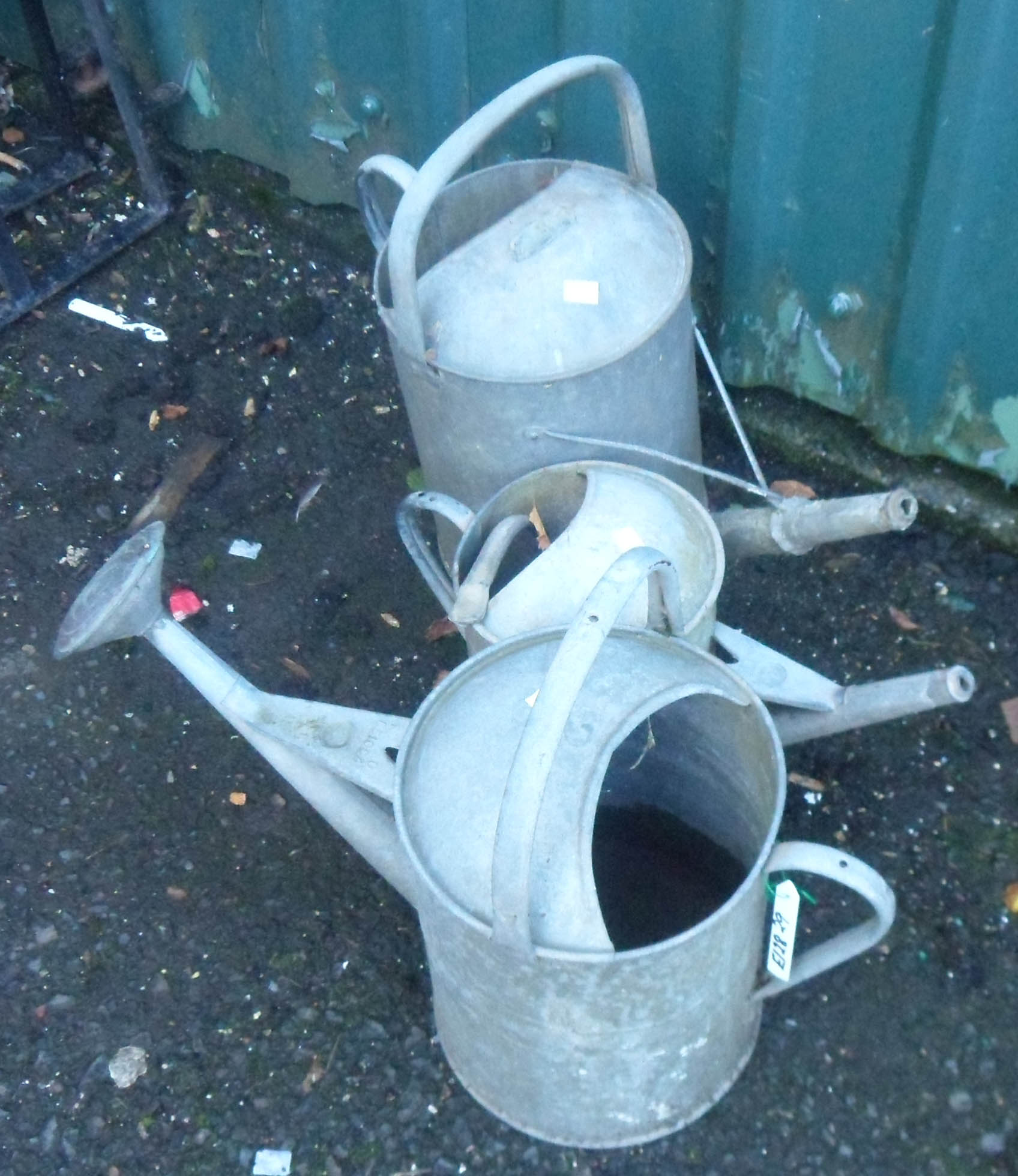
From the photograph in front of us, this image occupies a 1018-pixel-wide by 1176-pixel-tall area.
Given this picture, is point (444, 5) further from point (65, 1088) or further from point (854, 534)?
point (65, 1088)

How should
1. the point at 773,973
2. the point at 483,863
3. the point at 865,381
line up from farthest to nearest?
the point at 865,381 → the point at 773,973 → the point at 483,863

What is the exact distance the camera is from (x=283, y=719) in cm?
177

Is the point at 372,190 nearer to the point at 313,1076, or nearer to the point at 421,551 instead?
the point at 421,551

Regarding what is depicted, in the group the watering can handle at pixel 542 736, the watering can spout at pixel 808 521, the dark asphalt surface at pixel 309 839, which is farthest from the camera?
the dark asphalt surface at pixel 309 839

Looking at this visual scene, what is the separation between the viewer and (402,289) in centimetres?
185

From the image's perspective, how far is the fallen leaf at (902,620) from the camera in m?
2.42

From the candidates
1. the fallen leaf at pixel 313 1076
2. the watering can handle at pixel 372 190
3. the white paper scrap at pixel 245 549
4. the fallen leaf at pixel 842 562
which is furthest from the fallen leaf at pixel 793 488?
the fallen leaf at pixel 313 1076

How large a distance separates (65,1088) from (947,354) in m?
2.07

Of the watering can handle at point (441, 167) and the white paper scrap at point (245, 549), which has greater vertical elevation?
the watering can handle at point (441, 167)

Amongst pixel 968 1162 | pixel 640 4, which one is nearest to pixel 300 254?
pixel 640 4

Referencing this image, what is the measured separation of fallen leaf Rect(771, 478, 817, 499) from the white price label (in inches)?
48.6

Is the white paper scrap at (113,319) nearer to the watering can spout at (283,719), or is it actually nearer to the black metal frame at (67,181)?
the black metal frame at (67,181)

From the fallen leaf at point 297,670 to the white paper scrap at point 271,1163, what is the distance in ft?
2.95

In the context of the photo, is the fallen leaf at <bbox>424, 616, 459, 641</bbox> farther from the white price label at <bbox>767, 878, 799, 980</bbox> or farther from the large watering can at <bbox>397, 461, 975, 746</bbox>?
the white price label at <bbox>767, 878, 799, 980</bbox>
